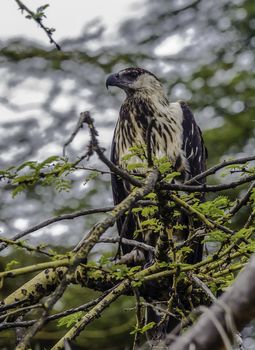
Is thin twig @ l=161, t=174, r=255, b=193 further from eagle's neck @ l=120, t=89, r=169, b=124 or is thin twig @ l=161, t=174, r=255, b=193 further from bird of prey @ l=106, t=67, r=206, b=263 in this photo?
eagle's neck @ l=120, t=89, r=169, b=124

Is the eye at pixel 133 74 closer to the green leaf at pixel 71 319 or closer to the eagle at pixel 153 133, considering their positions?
the eagle at pixel 153 133

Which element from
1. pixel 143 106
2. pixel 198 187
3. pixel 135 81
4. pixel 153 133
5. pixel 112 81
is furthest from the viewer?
pixel 135 81

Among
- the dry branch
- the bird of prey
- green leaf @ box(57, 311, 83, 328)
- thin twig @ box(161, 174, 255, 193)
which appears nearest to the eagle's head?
the bird of prey

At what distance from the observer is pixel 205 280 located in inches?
118

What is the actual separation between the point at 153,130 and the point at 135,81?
0.79m

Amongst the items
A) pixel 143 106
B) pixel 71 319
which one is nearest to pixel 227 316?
pixel 71 319

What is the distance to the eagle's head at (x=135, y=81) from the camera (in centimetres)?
560

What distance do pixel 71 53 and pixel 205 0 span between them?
137cm

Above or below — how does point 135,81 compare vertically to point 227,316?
above

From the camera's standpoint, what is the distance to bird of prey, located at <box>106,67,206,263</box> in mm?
4828

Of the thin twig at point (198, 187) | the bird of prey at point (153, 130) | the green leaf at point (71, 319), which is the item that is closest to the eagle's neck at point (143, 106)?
the bird of prey at point (153, 130)

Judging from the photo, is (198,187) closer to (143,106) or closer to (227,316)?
(227,316)

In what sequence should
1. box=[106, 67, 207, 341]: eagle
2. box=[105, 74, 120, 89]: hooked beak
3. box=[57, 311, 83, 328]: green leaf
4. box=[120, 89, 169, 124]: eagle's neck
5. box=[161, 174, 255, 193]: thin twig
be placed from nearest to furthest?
box=[161, 174, 255, 193]: thin twig → box=[57, 311, 83, 328]: green leaf → box=[106, 67, 207, 341]: eagle → box=[120, 89, 169, 124]: eagle's neck → box=[105, 74, 120, 89]: hooked beak

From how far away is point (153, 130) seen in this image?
4.99 m
